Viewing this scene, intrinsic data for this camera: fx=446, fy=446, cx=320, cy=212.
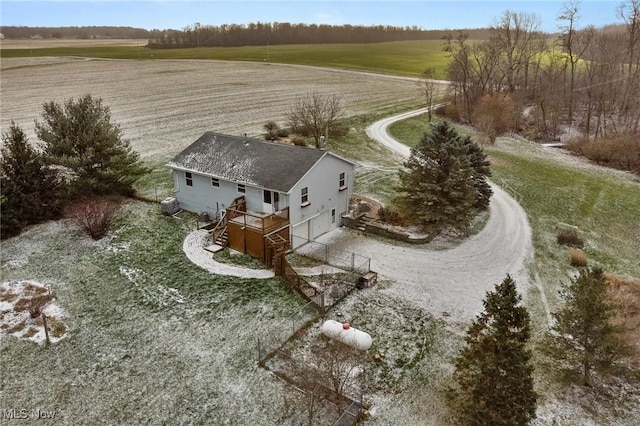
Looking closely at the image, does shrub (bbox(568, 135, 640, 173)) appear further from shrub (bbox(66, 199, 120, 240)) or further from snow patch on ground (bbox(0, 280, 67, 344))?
snow patch on ground (bbox(0, 280, 67, 344))

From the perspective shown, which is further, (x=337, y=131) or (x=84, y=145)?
(x=337, y=131)

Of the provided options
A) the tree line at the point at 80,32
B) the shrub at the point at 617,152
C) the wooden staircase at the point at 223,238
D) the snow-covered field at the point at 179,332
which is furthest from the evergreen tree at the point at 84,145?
the tree line at the point at 80,32

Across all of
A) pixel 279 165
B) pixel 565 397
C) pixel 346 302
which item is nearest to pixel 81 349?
pixel 346 302

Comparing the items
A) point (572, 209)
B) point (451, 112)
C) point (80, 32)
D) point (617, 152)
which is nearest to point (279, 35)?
point (80, 32)

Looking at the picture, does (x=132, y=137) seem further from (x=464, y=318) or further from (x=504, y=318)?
(x=504, y=318)

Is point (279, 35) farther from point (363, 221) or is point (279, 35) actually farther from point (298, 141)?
point (363, 221)

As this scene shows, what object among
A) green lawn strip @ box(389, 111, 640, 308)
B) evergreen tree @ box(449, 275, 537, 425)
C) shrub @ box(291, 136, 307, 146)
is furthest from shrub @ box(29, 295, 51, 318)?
shrub @ box(291, 136, 307, 146)
